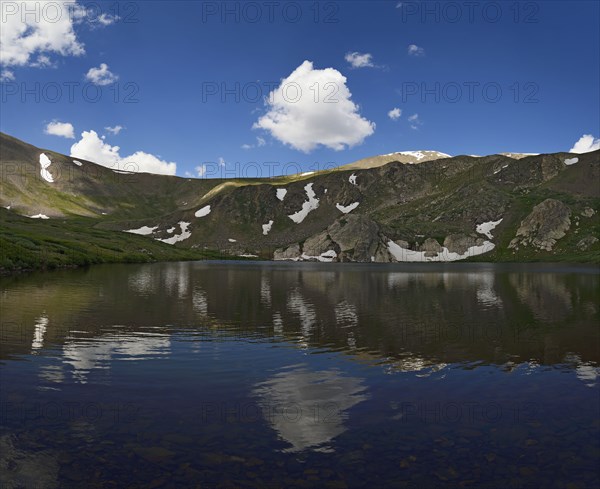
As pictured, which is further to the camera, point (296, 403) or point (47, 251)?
point (47, 251)

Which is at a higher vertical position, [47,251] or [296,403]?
[47,251]

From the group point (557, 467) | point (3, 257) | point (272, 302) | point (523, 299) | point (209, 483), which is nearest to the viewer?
point (209, 483)

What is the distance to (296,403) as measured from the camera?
17.9 metres

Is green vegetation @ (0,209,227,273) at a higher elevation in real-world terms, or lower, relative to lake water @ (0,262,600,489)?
higher

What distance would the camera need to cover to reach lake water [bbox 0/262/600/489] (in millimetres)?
12305

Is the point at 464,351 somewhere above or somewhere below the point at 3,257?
below

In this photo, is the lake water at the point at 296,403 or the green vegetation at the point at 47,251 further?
the green vegetation at the point at 47,251

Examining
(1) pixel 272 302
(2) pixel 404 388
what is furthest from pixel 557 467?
(1) pixel 272 302

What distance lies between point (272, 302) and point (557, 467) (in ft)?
136

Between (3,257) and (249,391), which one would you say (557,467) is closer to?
(249,391)

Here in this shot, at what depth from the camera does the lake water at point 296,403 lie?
40.4 feet

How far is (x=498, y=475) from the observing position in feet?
40.0

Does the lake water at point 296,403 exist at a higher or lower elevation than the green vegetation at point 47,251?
lower

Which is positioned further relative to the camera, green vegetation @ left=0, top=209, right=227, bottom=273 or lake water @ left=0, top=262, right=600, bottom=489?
green vegetation @ left=0, top=209, right=227, bottom=273
